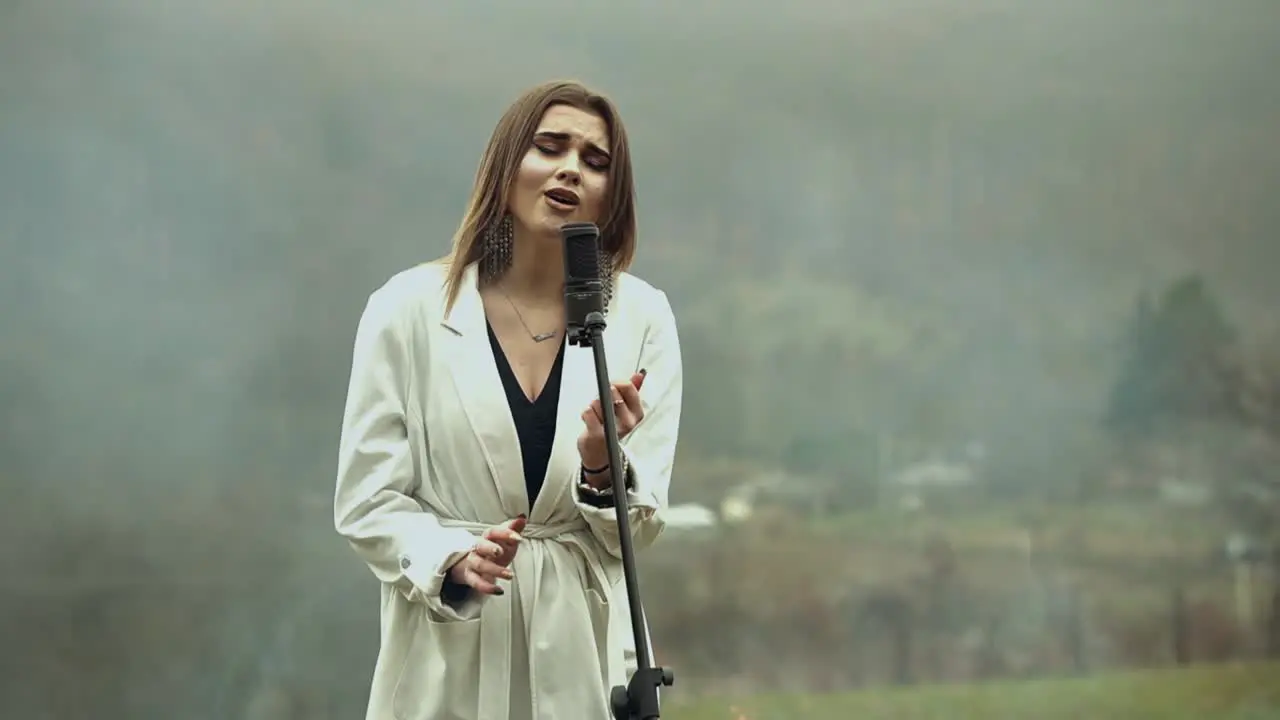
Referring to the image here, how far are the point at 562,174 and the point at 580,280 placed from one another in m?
0.39

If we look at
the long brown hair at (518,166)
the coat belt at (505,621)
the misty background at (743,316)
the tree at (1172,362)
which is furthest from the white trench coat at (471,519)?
the tree at (1172,362)

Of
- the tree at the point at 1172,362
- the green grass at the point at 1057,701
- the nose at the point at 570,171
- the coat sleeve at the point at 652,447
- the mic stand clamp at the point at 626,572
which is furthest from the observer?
the tree at the point at 1172,362

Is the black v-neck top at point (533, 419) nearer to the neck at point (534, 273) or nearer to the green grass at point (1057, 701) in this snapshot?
the neck at point (534, 273)

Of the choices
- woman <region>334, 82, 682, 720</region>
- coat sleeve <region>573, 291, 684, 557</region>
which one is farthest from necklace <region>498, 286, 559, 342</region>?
coat sleeve <region>573, 291, 684, 557</region>

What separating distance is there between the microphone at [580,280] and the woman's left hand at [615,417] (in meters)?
0.12

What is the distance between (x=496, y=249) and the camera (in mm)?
2123

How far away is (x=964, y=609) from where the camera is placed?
388cm

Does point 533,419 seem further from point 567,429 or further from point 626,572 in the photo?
point 626,572

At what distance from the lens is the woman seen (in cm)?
190

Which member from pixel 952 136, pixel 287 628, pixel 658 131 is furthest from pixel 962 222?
pixel 287 628

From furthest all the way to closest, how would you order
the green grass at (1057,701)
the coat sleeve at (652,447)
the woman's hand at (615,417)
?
the green grass at (1057,701)
the coat sleeve at (652,447)
the woman's hand at (615,417)

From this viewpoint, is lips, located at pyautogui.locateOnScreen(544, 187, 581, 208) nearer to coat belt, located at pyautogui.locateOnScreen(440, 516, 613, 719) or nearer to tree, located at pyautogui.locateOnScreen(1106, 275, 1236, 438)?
coat belt, located at pyautogui.locateOnScreen(440, 516, 613, 719)

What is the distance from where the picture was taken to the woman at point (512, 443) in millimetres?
1899

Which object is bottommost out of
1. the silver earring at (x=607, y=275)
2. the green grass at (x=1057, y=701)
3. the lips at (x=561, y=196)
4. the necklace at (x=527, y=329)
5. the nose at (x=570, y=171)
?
the green grass at (x=1057, y=701)
